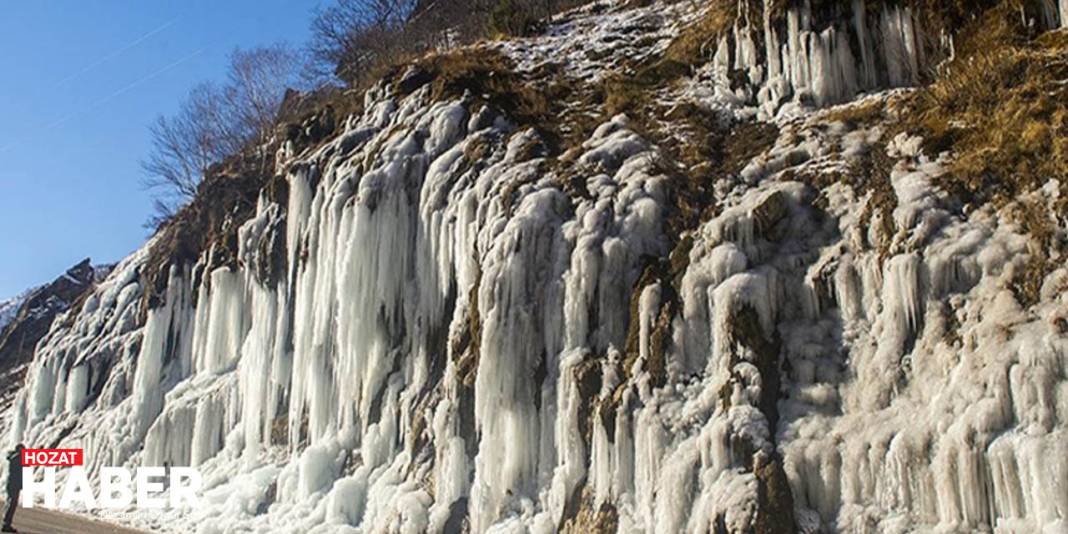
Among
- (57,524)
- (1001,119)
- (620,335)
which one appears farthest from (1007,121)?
(57,524)

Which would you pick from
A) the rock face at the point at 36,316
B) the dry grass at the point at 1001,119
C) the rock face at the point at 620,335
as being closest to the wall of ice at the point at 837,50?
the rock face at the point at 620,335

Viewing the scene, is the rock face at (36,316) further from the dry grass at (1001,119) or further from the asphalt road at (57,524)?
the dry grass at (1001,119)

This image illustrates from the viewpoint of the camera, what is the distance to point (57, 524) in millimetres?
16922

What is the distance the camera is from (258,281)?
1966 centimetres

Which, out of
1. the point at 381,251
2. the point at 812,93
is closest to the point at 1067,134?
the point at 812,93

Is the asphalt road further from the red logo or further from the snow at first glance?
the snow

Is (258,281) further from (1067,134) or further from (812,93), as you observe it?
(1067,134)

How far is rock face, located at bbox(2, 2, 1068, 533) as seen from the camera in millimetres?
9742

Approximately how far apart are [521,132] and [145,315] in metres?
12.8

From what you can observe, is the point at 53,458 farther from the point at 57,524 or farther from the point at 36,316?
the point at 36,316

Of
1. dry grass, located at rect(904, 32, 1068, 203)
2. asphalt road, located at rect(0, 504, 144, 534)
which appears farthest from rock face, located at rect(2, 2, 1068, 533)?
asphalt road, located at rect(0, 504, 144, 534)

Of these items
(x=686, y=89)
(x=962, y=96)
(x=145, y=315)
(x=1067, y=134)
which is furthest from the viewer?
(x=145, y=315)

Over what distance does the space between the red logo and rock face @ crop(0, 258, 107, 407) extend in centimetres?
1129

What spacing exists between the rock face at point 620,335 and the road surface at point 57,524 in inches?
34.6
